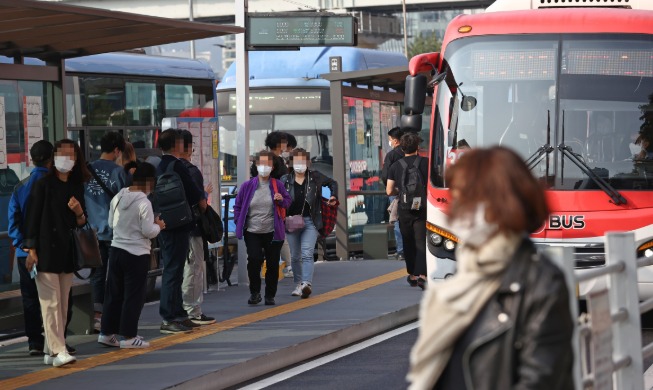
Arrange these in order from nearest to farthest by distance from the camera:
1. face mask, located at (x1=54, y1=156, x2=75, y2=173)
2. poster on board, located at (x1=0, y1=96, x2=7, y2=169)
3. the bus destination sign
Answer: face mask, located at (x1=54, y1=156, x2=75, y2=173) → poster on board, located at (x1=0, y1=96, x2=7, y2=169) → the bus destination sign

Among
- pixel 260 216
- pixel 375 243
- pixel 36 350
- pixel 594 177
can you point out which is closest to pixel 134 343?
pixel 36 350

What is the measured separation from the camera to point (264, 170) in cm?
1283

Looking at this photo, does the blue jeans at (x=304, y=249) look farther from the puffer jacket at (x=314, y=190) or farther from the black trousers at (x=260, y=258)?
the black trousers at (x=260, y=258)

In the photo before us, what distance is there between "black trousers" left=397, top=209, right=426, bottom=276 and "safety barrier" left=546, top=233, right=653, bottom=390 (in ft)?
23.9

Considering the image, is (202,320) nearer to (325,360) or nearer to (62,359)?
(325,360)

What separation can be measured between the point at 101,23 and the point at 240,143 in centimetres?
493

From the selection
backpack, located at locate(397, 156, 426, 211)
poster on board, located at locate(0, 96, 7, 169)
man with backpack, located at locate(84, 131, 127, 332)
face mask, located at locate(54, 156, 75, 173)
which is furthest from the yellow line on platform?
poster on board, located at locate(0, 96, 7, 169)

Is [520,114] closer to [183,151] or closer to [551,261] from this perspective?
[183,151]

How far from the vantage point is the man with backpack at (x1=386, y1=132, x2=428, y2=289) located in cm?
1456

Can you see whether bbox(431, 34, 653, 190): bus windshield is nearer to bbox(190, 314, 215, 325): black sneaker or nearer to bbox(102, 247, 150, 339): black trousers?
bbox(190, 314, 215, 325): black sneaker

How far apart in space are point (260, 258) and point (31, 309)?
335cm

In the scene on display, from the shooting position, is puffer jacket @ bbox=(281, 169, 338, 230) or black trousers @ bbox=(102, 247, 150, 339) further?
puffer jacket @ bbox=(281, 169, 338, 230)

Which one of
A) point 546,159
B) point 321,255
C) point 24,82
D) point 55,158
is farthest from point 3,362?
point 321,255

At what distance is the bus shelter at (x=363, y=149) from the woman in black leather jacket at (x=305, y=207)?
4749 mm
